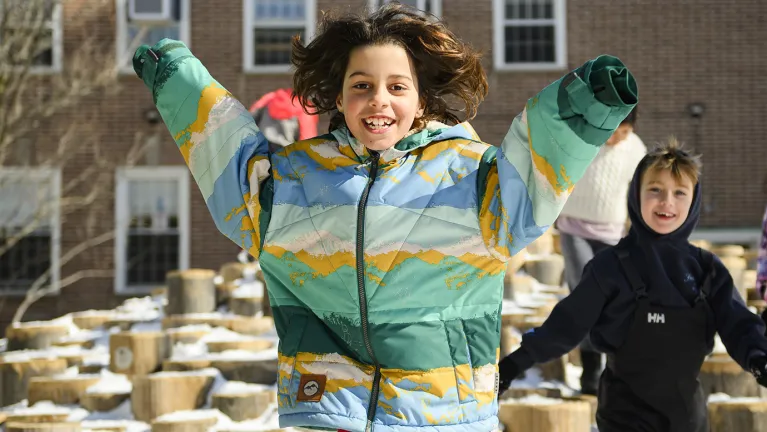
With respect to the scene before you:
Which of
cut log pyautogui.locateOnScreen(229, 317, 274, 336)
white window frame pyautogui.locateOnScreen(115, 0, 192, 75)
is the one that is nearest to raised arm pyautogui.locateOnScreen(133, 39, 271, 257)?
cut log pyautogui.locateOnScreen(229, 317, 274, 336)

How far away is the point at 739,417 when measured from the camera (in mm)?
4039

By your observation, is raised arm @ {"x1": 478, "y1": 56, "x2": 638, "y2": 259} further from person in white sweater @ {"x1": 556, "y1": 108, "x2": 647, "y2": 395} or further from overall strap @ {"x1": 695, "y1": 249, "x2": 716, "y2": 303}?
person in white sweater @ {"x1": 556, "y1": 108, "x2": 647, "y2": 395}

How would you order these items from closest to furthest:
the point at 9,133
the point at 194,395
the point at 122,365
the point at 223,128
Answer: the point at 223,128 < the point at 194,395 < the point at 122,365 < the point at 9,133

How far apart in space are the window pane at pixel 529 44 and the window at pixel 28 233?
5445 millimetres

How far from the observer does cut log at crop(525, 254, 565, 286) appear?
6.91 m

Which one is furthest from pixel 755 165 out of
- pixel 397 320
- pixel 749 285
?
pixel 397 320

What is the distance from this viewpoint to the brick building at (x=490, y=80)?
11555mm

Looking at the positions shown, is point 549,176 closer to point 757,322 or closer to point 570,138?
point 570,138

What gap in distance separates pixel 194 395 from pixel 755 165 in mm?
8489

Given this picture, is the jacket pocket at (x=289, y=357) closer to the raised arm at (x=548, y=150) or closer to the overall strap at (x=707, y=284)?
the raised arm at (x=548, y=150)

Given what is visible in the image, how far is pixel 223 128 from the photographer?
7.14 feet

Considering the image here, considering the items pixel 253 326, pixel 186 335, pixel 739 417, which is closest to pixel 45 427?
pixel 186 335

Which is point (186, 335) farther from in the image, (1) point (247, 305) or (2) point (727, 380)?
(2) point (727, 380)

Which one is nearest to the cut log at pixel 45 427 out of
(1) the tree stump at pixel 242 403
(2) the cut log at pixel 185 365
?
(1) the tree stump at pixel 242 403
